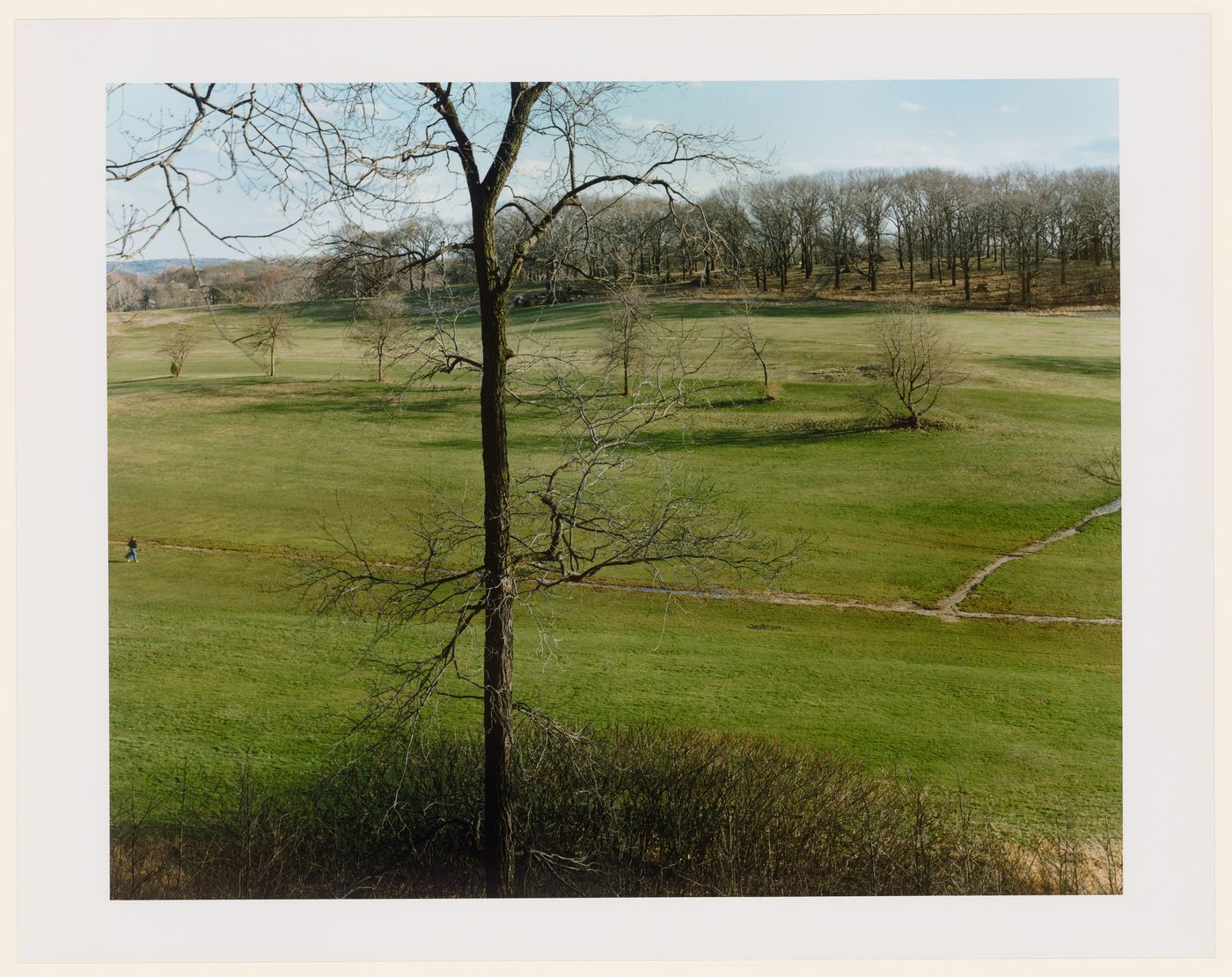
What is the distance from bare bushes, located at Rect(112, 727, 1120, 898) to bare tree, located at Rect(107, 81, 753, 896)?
367 millimetres

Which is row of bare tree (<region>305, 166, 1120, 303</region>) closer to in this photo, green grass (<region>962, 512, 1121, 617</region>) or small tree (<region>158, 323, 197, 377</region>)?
green grass (<region>962, 512, 1121, 617</region>)

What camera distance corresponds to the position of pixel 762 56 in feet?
15.8

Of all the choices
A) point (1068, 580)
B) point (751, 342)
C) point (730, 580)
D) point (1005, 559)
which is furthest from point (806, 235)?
point (1068, 580)

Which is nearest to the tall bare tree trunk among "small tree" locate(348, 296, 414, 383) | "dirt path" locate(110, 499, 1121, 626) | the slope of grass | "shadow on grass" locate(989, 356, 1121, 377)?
"small tree" locate(348, 296, 414, 383)

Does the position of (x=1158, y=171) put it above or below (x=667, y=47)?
below

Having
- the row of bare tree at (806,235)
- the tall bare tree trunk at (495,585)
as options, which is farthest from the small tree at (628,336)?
the tall bare tree trunk at (495,585)

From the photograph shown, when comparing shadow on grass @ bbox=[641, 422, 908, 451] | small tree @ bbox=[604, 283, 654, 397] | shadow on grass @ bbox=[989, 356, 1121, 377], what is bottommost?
shadow on grass @ bbox=[641, 422, 908, 451]

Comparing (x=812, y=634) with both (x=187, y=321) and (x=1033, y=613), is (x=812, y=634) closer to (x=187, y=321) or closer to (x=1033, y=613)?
(x=1033, y=613)

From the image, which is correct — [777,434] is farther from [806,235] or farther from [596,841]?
[596,841]

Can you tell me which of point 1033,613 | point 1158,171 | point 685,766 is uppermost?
point 1158,171

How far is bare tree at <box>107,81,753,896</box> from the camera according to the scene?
4.79 metres

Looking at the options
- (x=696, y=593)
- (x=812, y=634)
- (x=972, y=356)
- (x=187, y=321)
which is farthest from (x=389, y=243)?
(x=972, y=356)

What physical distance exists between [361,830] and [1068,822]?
408cm

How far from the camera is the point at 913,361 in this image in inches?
319
